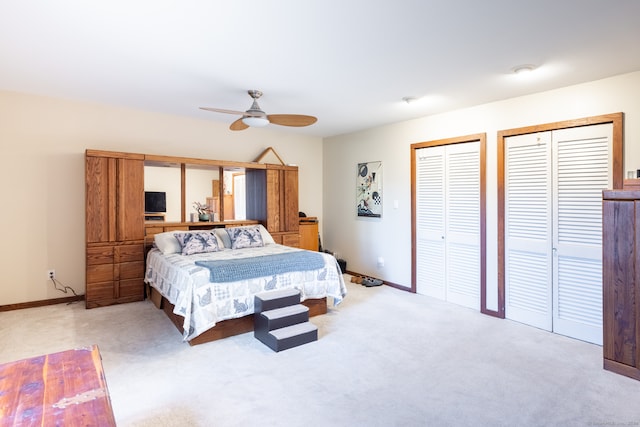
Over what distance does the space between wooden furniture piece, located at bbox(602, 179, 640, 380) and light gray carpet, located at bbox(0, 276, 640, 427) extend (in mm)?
165

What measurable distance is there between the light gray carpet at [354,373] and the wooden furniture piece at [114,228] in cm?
54

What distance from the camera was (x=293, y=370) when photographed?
270cm

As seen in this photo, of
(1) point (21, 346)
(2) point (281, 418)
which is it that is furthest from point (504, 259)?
(1) point (21, 346)

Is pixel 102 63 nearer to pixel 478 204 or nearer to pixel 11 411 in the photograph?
pixel 11 411

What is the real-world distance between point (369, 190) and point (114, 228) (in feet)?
12.1

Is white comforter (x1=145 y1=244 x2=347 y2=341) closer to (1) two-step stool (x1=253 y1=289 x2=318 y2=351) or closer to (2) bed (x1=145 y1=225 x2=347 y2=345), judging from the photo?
(2) bed (x1=145 y1=225 x2=347 y2=345)

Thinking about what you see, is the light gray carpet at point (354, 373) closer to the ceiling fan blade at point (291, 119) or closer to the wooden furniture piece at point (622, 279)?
the wooden furniture piece at point (622, 279)

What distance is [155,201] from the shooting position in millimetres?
4848

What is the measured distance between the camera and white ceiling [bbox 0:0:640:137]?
2184 mm

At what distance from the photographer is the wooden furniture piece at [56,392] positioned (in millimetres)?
1305

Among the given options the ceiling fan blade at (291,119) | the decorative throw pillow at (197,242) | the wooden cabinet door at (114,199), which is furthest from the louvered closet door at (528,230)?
the wooden cabinet door at (114,199)

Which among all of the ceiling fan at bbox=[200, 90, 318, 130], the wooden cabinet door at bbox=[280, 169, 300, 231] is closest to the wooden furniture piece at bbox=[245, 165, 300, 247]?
the wooden cabinet door at bbox=[280, 169, 300, 231]

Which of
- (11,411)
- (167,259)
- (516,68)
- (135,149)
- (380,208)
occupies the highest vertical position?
(516,68)

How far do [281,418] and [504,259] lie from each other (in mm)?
3068
